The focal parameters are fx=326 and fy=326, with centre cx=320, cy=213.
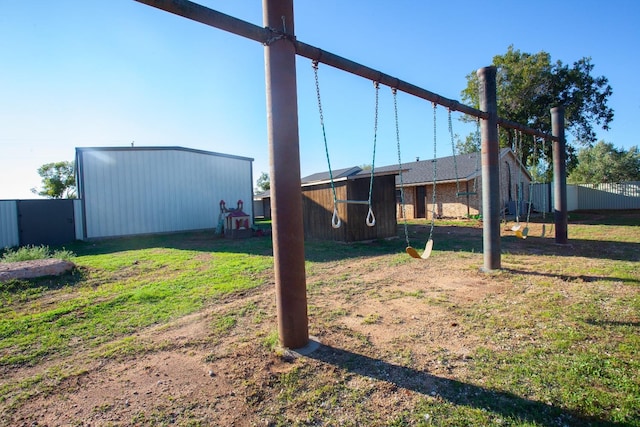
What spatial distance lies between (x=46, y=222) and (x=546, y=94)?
30857 mm

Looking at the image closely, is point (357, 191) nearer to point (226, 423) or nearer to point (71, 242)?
point (226, 423)

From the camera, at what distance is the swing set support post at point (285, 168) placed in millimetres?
3180

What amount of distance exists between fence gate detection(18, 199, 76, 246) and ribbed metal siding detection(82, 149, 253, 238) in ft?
2.62

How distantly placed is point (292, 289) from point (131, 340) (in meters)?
2.03

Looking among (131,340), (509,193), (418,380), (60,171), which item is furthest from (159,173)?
(60,171)

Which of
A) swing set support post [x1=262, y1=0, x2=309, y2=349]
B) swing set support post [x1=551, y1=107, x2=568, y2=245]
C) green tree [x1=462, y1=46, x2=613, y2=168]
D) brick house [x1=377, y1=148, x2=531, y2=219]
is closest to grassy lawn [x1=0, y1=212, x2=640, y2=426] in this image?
swing set support post [x1=262, y1=0, x2=309, y2=349]

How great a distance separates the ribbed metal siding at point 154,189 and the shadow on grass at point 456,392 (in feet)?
50.0

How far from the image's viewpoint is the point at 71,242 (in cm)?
1413

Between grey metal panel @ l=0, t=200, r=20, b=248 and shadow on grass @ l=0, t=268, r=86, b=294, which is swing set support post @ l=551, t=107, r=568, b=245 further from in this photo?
grey metal panel @ l=0, t=200, r=20, b=248

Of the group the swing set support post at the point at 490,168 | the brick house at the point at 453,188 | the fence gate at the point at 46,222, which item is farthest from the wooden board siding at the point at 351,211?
the fence gate at the point at 46,222

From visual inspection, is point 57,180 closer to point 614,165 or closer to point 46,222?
point 46,222

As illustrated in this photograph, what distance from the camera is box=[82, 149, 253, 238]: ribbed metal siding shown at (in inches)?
583

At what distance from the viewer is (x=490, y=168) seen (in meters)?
6.27

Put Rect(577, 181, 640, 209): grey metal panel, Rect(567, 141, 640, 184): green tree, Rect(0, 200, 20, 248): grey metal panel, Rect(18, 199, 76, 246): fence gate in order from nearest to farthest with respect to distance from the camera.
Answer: Rect(0, 200, 20, 248): grey metal panel < Rect(18, 199, 76, 246): fence gate < Rect(577, 181, 640, 209): grey metal panel < Rect(567, 141, 640, 184): green tree
